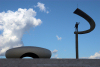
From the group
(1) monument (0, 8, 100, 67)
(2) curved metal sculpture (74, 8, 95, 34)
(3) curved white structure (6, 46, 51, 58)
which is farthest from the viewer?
(2) curved metal sculpture (74, 8, 95, 34)

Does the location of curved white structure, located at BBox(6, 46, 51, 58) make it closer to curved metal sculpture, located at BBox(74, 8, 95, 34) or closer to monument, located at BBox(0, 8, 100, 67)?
monument, located at BBox(0, 8, 100, 67)

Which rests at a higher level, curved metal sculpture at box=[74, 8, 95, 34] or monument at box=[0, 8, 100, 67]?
curved metal sculpture at box=[74, 8, 95, 34]

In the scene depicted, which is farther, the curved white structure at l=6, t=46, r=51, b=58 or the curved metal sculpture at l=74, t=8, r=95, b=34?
the curved metal sculpture at l=74, t=8, r=95, b=34

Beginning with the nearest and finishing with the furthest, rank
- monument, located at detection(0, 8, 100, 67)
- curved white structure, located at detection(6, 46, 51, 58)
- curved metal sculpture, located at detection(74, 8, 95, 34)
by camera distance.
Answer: monument, located at detection(0, 8, 100, 67), curved white structure, located at detection(6, 46, 51, 58), curved metal sculpture, located at detection(74, 8, 95, 34)

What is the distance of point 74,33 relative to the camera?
27203 mm

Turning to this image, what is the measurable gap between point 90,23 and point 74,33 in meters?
4.42

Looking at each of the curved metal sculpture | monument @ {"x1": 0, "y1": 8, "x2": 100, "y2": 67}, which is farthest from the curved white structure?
the curved metal sculpture
